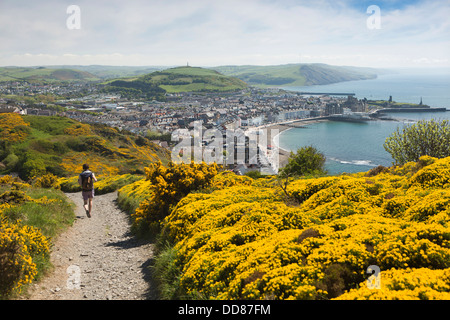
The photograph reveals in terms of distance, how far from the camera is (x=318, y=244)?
246 inches

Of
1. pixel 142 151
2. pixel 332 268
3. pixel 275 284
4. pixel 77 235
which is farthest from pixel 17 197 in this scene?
pixel 142 151

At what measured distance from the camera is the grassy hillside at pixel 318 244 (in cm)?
499

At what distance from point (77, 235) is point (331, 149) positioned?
97317mm

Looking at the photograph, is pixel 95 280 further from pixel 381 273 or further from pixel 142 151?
pixel 142 151

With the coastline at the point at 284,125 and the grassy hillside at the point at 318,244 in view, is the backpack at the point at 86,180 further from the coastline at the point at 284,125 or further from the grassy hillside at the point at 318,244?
the coastline at the point at 284,125

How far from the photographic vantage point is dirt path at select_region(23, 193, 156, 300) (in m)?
7.38

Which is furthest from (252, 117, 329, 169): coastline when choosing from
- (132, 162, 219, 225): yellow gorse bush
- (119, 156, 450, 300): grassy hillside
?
(119, 156, 450, 300): grassy hillside

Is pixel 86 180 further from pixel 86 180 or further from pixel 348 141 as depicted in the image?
pixel 348 141

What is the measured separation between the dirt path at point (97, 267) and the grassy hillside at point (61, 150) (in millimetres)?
37109

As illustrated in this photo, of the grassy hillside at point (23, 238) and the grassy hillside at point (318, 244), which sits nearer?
the grassy hillside at point (318, 244)

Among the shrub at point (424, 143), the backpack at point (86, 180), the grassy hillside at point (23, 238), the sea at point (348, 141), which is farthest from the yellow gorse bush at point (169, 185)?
the sea at point (348, 141)

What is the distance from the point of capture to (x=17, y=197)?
39.4 ft

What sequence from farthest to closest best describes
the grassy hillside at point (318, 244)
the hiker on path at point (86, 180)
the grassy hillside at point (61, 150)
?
the grassy hillside at point (61, 150) < the hiker on path at point (86, 180) < the grassy hillside at point (318, 244)

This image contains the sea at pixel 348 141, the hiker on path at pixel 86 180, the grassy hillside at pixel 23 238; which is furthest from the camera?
the sea at pixel 348 141
